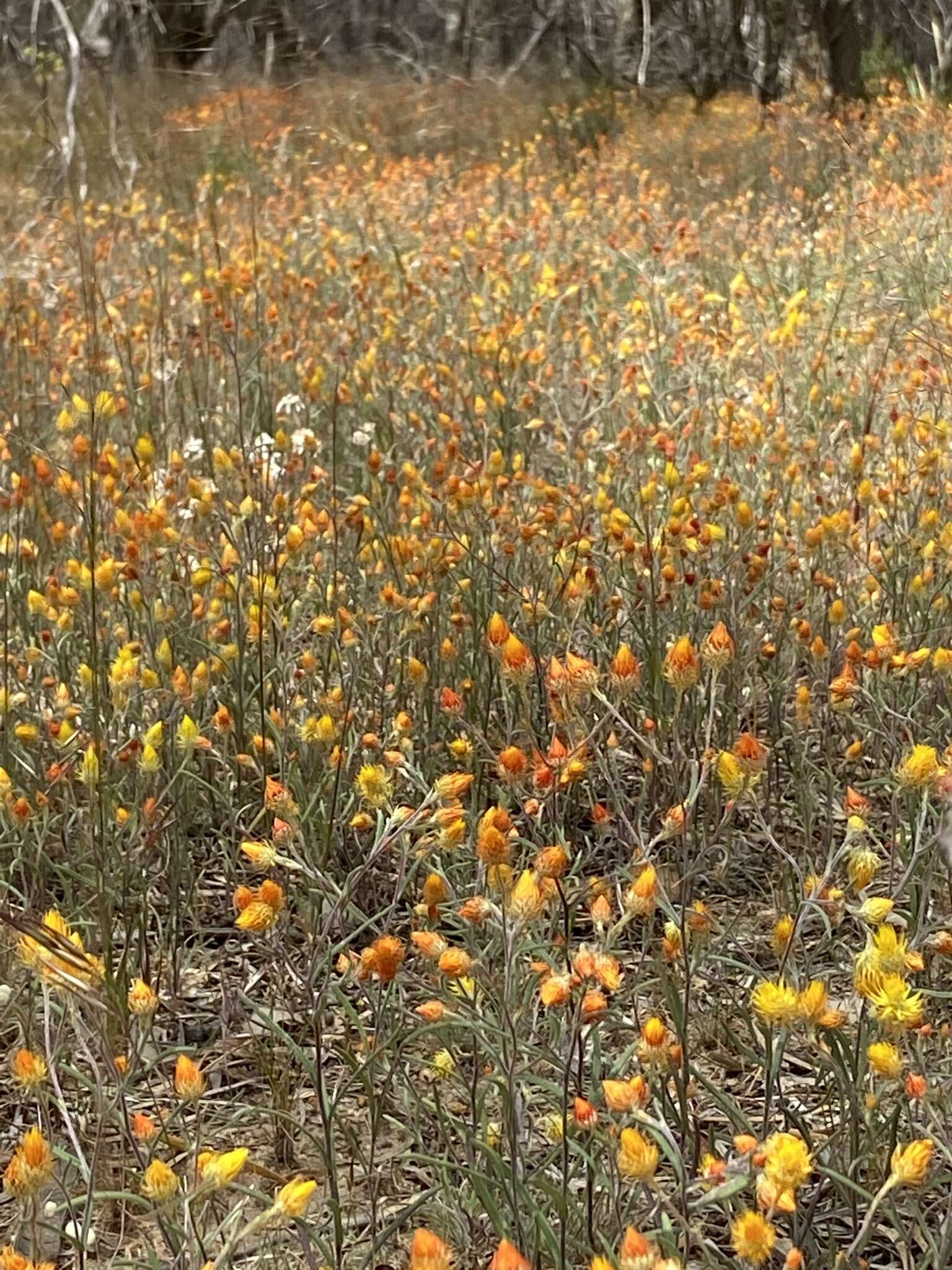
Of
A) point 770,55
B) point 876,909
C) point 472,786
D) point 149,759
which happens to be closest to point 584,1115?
point 876,909

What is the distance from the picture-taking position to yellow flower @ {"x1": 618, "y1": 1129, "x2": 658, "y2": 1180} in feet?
3.32

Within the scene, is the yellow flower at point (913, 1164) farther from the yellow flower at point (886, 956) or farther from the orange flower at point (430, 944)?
the orange flower at point (430, 944)

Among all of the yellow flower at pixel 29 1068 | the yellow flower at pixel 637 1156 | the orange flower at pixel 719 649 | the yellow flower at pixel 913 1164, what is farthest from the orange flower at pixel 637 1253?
the orange flower at pixel 719 649

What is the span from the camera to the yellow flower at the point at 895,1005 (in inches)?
43.3

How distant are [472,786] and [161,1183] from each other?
3.81 ft

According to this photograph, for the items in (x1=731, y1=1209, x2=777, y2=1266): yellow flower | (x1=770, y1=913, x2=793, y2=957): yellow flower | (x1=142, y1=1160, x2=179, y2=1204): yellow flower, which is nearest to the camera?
Result: (x1=731, y1=1209, x2=777, y2=1266): yellow flower

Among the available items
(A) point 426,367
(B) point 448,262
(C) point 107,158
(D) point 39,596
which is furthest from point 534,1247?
(C) point 107,158

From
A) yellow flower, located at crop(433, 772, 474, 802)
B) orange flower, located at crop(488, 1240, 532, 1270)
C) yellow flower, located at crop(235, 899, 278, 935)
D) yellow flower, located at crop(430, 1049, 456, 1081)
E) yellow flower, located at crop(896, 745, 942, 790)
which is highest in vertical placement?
yellow flower, located at crop(433, 772, 474, 802)

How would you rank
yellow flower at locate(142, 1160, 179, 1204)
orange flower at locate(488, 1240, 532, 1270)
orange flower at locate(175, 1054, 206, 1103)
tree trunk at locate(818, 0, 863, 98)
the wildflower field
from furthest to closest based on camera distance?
tree trunk at locate(818, 0, 863, 98) < the wildflower field < orange flower at locate(175, 1054, 206, 1103) < yellow flower at locate(142, 1160, 179, 1204) < orange flower at locate(488, 1240, 532, 1270)

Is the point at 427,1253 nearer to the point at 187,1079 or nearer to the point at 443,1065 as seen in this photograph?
the point at 187,1079

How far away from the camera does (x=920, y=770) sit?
1314 millimetres

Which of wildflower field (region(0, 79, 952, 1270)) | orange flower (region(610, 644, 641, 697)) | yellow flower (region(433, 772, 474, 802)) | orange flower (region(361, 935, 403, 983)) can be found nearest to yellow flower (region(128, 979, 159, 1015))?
wildflower field (region(0, 79, 952, 1270))

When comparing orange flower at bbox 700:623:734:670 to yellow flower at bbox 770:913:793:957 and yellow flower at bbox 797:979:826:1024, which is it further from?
yellow flower at bbox 797:979:826:1024

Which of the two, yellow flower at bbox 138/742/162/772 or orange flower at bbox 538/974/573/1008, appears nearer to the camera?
orange flower at bbox 538/974/573/1008
